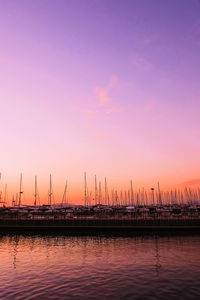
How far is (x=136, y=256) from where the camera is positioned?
33062 millimetres

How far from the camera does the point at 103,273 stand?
82.7 ft

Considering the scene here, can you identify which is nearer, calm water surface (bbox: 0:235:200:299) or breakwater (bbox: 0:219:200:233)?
calm water surface (bbox: 0:235:200:299)

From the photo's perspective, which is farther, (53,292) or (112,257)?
(112,257)

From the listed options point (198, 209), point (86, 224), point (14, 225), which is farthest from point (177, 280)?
point (198, 209)

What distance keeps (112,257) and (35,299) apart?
17115 millimetres

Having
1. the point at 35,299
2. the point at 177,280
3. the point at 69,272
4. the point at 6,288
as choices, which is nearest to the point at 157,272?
the point at 177,280

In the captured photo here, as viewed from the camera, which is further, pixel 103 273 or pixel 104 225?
pixel 104 225

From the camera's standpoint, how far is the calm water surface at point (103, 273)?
19.4 meters

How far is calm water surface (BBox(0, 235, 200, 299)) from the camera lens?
19.4 m

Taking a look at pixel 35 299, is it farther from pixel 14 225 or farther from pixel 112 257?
pixel 14 225

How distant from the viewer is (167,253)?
113ft

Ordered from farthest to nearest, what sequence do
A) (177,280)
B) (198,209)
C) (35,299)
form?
(198,209) → (177,280) → (35,299)

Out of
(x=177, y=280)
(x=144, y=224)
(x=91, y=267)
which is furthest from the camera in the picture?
(x=144, y=224)

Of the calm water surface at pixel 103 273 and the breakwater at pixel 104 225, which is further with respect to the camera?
the breakwater at pixel 104 225
